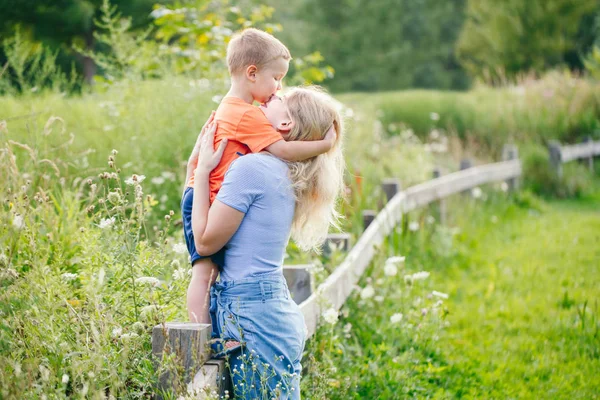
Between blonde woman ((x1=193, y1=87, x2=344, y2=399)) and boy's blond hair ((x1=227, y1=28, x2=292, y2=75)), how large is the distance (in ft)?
0.55

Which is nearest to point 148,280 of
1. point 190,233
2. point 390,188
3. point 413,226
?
point 190,233

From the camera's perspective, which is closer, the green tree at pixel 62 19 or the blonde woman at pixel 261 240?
the blonde woman at pixel 261 240

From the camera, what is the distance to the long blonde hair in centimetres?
252

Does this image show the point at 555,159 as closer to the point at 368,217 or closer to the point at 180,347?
the point at 368,217

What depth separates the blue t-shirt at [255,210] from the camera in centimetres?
236

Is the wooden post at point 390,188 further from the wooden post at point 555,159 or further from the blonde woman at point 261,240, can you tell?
the wooden post at point 555,159

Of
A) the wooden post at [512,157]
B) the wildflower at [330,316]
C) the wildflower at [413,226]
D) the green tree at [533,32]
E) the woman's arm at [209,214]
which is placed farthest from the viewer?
the green tree at [533,32]

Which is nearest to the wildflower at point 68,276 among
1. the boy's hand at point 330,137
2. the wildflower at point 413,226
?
the boy's hand at point 330,137

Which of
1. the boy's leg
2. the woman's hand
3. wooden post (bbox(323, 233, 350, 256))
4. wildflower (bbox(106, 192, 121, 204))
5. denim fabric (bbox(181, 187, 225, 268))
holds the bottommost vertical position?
wooden post (bbox(323, 233, 350, 256))

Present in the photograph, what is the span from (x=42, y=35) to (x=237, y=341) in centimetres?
1654

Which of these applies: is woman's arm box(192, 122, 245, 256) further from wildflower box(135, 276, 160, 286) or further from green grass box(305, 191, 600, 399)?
green grass box(305, 191, 600, 399)

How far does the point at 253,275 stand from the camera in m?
2.38

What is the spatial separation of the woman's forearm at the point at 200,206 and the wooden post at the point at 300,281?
1.16m

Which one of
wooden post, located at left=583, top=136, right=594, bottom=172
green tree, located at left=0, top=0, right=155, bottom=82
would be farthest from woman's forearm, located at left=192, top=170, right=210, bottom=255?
green tree, located at left=0, top=0, right=155, bottom=82
